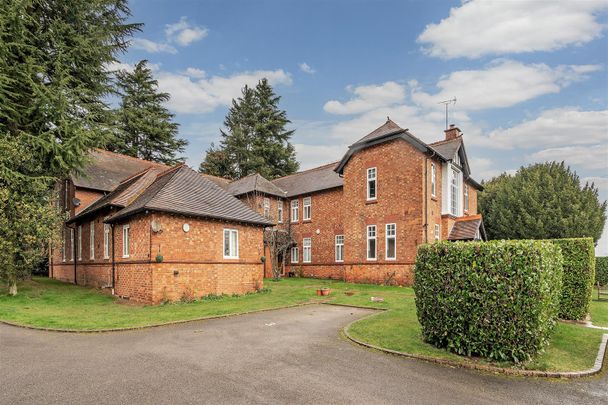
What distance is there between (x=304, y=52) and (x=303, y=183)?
14469mm

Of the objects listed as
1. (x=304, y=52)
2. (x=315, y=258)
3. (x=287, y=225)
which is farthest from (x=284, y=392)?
(x=287, y=225)

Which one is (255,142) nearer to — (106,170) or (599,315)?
(106,170)

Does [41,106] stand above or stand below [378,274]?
above

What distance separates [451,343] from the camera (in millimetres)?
7508

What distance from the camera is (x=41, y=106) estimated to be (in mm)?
18000

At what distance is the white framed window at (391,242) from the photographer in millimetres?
21289

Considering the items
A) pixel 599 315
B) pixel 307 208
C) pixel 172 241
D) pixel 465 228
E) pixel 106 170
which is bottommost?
pixel 599 315

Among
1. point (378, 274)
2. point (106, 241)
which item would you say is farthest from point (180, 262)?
point (378, 274)

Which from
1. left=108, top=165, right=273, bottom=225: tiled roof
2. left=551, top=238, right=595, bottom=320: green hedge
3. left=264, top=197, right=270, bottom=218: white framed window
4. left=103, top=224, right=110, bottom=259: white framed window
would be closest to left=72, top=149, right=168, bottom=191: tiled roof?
left=103, top=224, right=110, bottom=259: white framed window

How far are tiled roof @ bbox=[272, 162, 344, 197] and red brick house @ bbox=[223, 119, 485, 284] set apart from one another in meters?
0.78

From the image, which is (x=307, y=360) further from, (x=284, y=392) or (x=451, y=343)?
(x=451, y=343)

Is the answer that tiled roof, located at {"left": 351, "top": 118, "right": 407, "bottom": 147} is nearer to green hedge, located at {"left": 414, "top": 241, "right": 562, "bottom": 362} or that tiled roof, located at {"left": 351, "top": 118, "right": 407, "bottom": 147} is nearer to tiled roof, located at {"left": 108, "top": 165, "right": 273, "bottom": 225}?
tiled roof, located at {"left": 108, "top": 165, "right": 273, "bottom": 225}

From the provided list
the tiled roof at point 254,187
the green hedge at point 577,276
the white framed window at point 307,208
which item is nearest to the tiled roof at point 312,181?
the white framed window at point 307,208

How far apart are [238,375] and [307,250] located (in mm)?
23450
